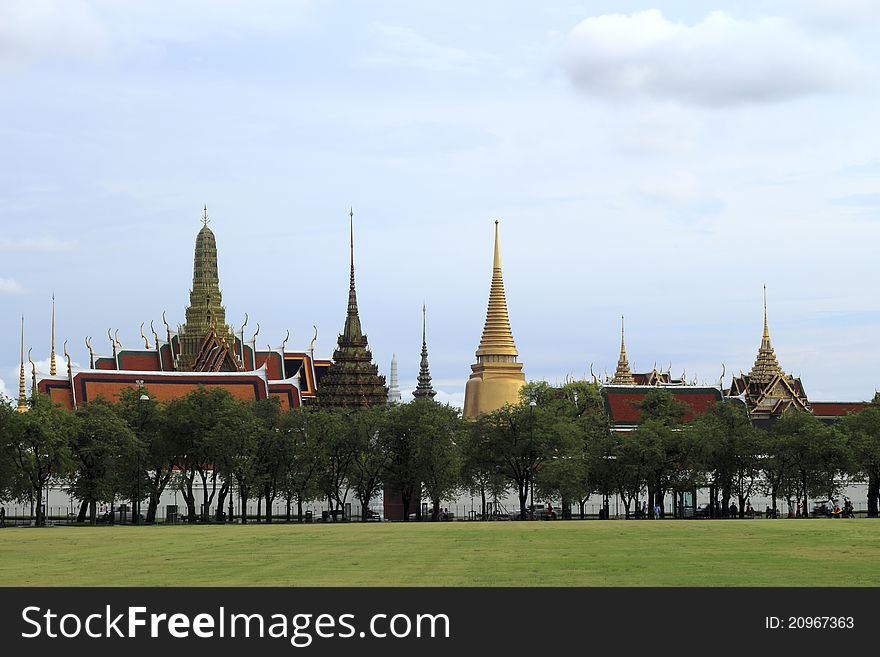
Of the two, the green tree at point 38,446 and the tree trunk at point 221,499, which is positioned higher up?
the green tree at point 38,446

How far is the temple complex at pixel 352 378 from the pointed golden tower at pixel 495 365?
27.2ft

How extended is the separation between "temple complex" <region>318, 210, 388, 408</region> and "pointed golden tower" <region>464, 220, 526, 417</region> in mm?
8289

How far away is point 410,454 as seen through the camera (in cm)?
8344

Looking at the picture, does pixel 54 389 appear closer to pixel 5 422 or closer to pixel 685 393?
pixel 5 422

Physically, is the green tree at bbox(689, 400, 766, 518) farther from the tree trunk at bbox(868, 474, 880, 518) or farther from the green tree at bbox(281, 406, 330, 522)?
the green tree at bbox(281, 406, 330, 522)

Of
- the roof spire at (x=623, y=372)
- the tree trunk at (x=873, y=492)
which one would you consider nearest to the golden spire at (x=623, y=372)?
the roof spire at (x=623, y=372)

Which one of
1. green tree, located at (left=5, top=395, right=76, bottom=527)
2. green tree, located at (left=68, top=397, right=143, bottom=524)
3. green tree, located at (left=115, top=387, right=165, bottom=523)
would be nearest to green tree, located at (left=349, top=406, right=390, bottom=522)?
green tree, located at (left=115, top=387, right=165, bottom=523)

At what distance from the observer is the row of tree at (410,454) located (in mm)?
79438

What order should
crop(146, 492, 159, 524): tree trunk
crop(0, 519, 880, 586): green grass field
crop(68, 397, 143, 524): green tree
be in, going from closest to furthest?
1. crop(0, 519, 880, 586): green grass field
2. crop(68, 397, 143, 524): green tree
3. crop(146, 492, 159, 524): tree trunk

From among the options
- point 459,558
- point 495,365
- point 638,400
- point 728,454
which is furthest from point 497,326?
point 459,558

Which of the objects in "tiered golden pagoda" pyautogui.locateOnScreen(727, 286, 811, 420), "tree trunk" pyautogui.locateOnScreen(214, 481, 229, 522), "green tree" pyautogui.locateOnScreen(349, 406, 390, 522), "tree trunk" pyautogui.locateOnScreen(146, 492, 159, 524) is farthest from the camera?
"tiered golden pagoda" pyautogui.locateOnScreen(727, 286, 811, 420)

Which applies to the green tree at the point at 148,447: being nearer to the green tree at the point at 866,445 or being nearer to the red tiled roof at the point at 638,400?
the green tree at the point at 866,445

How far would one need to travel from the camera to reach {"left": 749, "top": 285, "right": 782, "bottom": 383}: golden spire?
501ft
